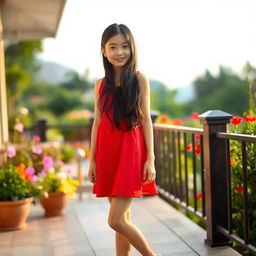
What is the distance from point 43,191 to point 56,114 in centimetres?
2815

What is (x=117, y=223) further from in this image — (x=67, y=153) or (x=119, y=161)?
(x=67, y=153)

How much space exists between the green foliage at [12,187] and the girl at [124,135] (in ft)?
5.01

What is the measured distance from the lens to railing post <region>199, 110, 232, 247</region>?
350 cm

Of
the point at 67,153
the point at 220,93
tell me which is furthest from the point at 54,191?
the point at 220,93

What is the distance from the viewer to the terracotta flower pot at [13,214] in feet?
13.8

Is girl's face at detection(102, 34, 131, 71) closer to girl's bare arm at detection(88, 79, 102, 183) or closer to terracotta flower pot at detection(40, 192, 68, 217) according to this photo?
girl's bare arm at detection(88, 79, 102, 183)

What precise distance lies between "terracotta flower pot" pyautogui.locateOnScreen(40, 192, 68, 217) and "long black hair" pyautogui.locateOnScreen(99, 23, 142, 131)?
6.76 ft

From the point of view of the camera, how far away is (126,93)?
2875mm

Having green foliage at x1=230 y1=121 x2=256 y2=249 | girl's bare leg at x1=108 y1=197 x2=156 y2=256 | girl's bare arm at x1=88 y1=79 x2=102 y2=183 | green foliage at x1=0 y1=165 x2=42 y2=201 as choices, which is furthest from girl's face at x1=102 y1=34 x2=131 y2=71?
green foliage at x1=0 y1=165 x2=42 y2=201

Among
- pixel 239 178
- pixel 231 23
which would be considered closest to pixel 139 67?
pixel 239 178

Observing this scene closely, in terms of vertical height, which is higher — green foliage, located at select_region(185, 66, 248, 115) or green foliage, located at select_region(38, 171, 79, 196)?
green foliage, located at select_region(185, 66, 248, 115)

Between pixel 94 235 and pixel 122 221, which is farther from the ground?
pixel 122 221

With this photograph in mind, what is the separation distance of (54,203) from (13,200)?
0.64m

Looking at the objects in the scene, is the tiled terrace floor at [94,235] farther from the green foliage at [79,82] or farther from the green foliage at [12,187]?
the green foliage at [79,82]
